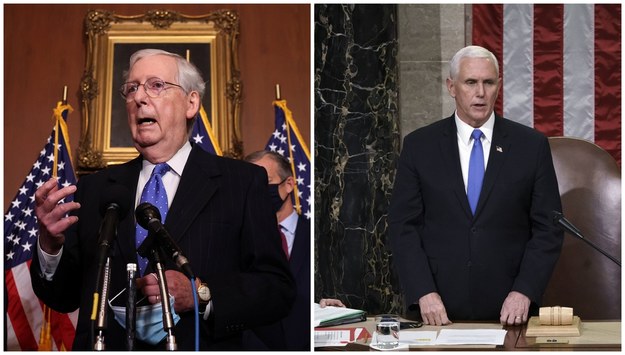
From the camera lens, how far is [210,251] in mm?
2865

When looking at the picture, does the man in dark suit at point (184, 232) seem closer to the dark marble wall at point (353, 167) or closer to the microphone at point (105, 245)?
the microphone at point (105, 245)

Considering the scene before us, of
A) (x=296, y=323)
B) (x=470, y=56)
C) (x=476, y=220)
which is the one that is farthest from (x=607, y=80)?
(x=296, y=323)

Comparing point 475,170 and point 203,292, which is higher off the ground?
point 475,170

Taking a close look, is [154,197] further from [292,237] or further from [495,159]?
[292,237]

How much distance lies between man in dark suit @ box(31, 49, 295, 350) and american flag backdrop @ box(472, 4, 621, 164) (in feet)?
9.86

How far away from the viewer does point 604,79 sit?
5.58m

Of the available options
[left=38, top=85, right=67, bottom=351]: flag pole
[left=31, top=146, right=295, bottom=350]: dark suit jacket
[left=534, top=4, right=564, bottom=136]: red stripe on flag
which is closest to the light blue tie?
[left=31, top=146, right=295, bottom=350]: dark suit jacket

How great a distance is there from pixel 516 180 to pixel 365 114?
1.76 metres

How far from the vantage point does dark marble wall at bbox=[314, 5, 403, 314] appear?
211 inches

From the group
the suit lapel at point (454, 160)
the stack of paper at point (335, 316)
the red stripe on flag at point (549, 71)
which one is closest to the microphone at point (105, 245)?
the stack of paper at point (335, 316)

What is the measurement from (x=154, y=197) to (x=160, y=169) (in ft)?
0.38

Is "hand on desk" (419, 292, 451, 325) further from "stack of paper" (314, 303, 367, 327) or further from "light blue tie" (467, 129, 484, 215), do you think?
"light blue tie" (467, 129, 484, 215)

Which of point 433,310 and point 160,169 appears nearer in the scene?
point 160,169

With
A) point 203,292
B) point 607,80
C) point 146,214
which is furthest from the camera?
point 607,80
